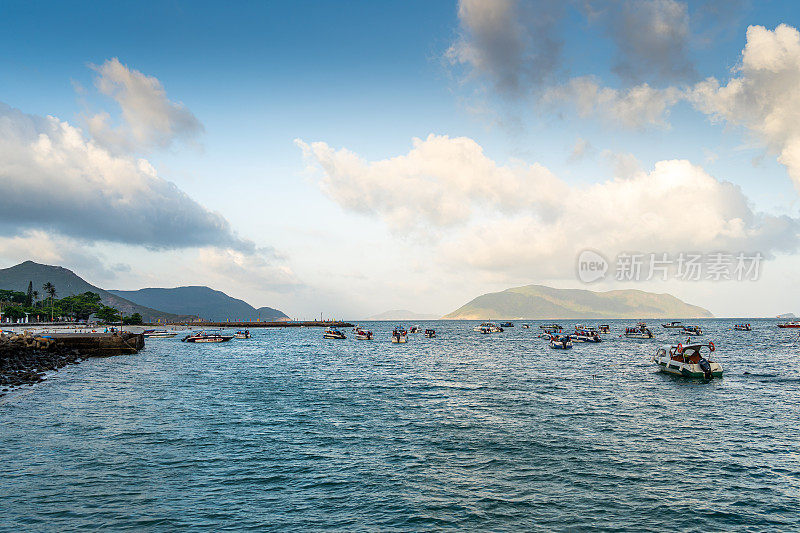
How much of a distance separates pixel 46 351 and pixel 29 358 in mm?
11063

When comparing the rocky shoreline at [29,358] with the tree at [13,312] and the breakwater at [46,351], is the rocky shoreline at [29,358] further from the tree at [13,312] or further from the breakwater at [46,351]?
the tree at [13,312]

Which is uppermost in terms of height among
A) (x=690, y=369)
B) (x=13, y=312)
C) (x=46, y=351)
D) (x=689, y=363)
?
(x=13, y=312)

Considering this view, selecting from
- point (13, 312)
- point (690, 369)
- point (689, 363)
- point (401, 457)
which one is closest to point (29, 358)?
point (401, 457)

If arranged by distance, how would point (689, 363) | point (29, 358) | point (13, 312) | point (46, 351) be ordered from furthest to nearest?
1. point (13, 312)
2. point (46, 351)
3. point (29, 358)
4. point (689, 363)

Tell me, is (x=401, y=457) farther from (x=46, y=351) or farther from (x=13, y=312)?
(x=13, y=312)

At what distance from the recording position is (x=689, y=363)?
54375mm

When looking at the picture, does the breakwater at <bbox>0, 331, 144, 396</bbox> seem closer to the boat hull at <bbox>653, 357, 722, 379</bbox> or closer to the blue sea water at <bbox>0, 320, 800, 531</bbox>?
the blue sea water at <bbox>0, 320, 800, 531</bbox>

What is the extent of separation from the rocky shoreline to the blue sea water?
169 inches

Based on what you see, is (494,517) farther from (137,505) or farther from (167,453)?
(167,453)

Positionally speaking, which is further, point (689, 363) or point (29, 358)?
point (29, 358)

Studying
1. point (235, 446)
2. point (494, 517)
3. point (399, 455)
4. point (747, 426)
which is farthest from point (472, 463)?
point (747, 426)

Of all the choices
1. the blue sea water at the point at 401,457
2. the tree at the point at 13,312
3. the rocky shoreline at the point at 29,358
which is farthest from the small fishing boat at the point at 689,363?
the tree at the point at 13,312

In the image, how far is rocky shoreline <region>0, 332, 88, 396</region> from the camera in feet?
165

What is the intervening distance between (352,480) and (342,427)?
1023cm
